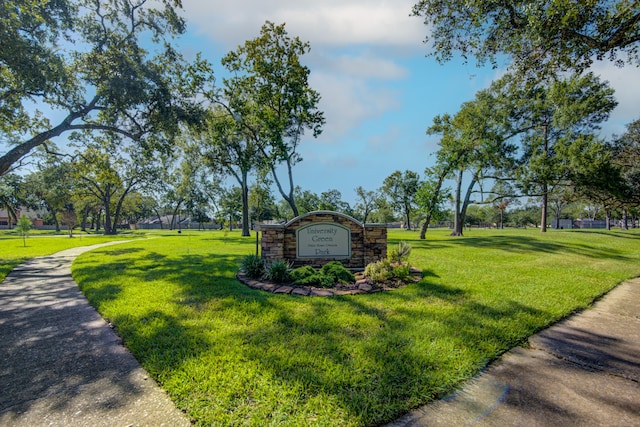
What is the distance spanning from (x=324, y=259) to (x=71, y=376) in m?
5.35

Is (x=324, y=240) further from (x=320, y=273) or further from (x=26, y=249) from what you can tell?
(x=26, y=249)

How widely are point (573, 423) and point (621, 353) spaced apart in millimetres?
1815

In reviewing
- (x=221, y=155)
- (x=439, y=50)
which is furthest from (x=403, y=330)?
(x=221, y=155)

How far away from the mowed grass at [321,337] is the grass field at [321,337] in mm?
13

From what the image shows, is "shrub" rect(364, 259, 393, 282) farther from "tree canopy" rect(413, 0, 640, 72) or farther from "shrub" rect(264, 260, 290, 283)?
"tree canopy" rect(413, 0, 640, 72)

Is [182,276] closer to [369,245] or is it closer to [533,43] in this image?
[369,245]

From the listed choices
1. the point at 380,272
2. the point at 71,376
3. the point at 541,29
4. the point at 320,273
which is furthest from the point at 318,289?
the point at 541,29

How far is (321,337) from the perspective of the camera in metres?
3.33

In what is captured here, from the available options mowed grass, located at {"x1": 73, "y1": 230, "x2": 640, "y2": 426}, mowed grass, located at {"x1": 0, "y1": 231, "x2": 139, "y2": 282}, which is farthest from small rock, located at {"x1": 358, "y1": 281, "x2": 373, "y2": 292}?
mowed grass, located at {"x1": 0, "y1": 231, "x2": 139, "y2": 282}

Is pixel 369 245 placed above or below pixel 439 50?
below

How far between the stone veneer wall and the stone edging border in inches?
53.3

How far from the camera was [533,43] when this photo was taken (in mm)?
6027

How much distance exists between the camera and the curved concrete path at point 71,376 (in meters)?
2.10

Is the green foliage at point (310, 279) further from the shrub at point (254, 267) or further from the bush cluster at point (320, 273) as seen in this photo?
the shrub at point (254, 267)
